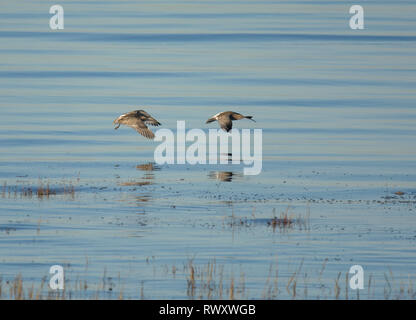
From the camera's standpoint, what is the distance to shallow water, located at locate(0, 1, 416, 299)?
15742 mm

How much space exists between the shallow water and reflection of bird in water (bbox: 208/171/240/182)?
4 centimetres

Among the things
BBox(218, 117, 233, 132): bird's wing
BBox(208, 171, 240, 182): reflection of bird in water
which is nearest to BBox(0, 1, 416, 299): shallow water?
BBox(208, 171, 240, 182): reflection of bird in water

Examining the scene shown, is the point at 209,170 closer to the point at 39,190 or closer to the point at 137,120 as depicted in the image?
the point at 137,120

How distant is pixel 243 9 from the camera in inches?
4190

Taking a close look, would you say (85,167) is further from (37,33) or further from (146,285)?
(37,33)

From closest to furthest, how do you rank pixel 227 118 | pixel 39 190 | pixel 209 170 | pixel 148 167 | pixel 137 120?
pixel 39 190
pixel 209 170
pixel 148 167
pixel 137 120
pixel 227 118

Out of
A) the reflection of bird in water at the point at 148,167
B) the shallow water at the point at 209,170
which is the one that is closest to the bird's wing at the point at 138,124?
the shallow water at the point at 209,170

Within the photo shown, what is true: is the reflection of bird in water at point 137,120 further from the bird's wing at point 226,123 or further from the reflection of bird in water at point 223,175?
the reflection of bird in water at point 223,175

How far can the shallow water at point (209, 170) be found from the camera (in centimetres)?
1574

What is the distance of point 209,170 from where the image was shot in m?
26.5

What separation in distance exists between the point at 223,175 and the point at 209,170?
39.5 inches

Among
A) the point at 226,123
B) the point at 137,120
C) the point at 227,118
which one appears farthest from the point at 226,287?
the point at 227,118

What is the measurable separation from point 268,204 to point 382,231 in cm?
332
